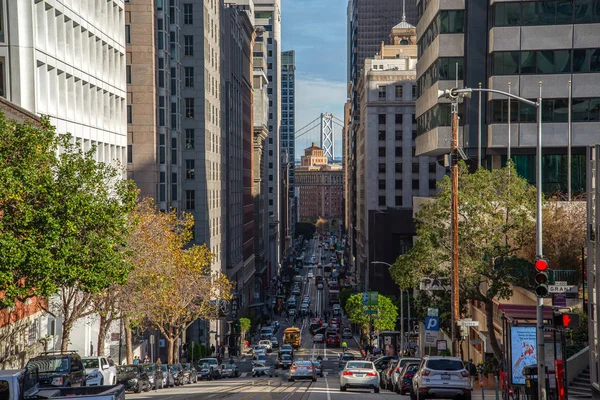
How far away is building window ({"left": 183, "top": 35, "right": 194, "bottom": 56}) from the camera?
9862 centimetres

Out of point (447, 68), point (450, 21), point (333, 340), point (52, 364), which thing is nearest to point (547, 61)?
point (447, 68)

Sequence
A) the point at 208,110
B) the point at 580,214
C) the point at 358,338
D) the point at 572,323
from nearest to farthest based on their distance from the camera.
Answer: the point at 572,323, the point at 580,214, the point at 208,110, the point at 358,338

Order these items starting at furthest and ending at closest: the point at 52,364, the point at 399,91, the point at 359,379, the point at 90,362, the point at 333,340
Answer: the point at 399,91 < the point at 333,340 < the point at 359,379 < the point at 90,362 < the point at 52,364

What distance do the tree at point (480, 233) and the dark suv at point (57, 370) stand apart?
1745 centimetres

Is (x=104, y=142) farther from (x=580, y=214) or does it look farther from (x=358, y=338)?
(x=358, y=338)

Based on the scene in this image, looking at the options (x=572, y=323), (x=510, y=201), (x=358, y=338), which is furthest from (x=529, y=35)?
(x=358, y=338)

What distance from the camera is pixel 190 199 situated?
99062 mm

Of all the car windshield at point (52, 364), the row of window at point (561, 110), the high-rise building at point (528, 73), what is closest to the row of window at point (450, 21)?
the high-rise building at point (528, 73)

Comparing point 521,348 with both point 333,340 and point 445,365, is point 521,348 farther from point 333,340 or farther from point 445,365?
point 333,340

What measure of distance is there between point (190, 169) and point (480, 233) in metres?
61.9

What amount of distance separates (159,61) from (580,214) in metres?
52.5

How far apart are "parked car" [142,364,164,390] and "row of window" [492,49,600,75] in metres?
29.8

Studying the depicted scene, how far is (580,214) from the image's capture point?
47000mm

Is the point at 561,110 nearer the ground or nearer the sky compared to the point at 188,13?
nearer the ground
